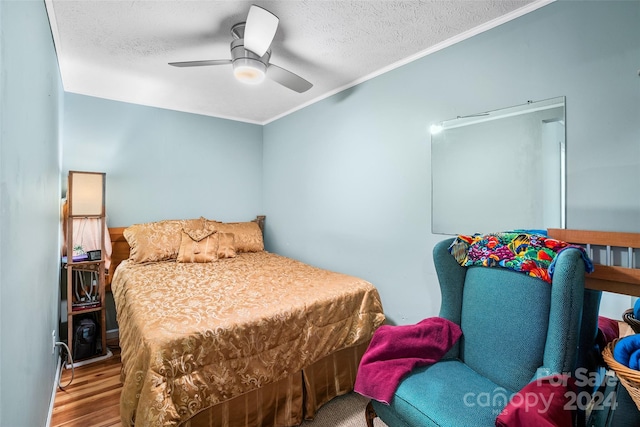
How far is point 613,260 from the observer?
1267mm

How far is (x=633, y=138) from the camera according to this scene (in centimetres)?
141

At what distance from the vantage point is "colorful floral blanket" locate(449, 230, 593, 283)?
1.35 meters

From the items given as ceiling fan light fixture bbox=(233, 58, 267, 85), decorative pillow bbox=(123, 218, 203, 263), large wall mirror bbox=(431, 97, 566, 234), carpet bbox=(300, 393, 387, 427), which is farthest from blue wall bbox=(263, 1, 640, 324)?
decorative pillow bbox=(123, 218, 203, 263)

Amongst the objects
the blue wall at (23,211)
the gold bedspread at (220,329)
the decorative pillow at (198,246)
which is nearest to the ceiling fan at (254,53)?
the blue wall at (23,211)

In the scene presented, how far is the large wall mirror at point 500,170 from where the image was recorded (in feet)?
5.52

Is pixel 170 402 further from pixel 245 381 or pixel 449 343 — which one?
pixel 449 343

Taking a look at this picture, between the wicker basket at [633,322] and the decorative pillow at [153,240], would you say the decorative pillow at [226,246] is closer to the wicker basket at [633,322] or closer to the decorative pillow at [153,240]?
the decorative pillow at [153,240]

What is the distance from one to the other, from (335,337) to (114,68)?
2.85 metres

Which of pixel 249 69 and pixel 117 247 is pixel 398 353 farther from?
pixel 117 247

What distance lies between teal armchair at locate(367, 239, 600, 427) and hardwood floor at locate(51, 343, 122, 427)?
1755mm

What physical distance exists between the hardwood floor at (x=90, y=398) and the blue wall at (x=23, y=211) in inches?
9.5

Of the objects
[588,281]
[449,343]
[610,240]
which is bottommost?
[449,343]

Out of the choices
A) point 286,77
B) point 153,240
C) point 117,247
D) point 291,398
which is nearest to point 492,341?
point 291,398

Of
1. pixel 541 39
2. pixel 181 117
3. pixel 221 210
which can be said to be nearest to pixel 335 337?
pixel 541 39
